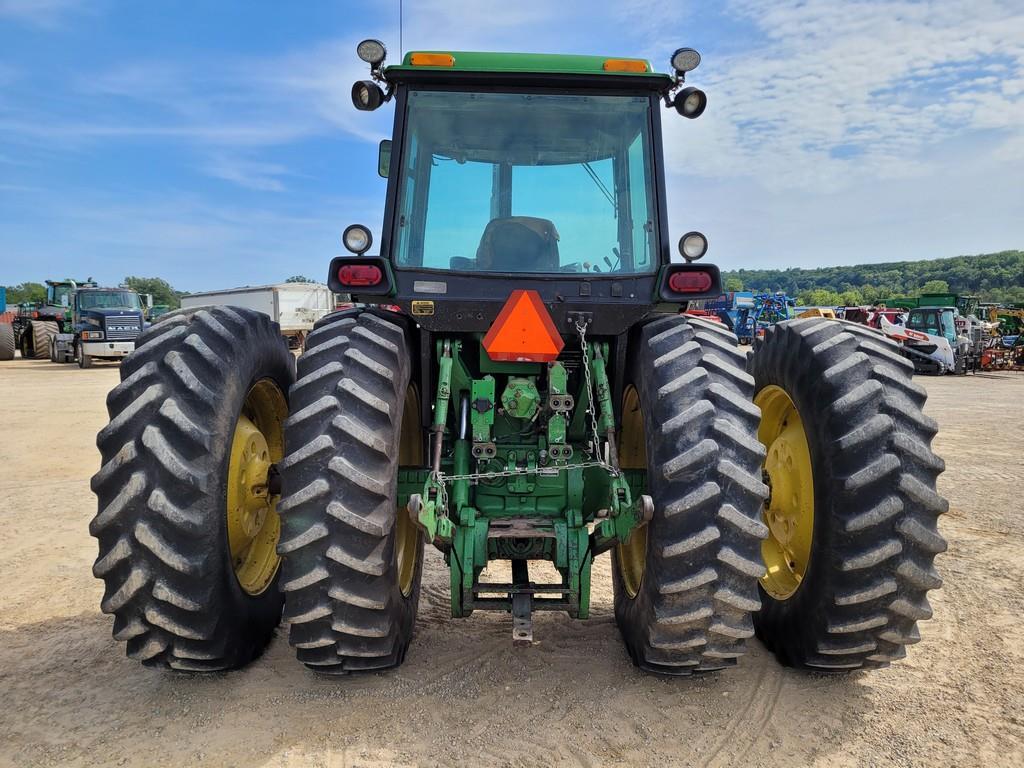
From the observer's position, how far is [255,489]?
151 inches

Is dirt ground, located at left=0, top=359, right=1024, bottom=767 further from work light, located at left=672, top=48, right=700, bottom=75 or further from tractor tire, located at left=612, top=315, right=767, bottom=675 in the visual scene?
work light, located at left=672, top=48, right=700, bottom=75

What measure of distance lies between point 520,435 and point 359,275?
123cm

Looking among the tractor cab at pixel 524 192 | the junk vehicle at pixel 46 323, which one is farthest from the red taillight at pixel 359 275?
the junk vehicle at pixel 46 323

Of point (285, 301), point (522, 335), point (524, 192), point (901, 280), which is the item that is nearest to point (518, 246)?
point (524, 192)

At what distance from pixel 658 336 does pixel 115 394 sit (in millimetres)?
2480

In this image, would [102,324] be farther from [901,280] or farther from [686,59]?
[901,280]

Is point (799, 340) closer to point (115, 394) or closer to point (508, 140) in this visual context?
point (508, 140)

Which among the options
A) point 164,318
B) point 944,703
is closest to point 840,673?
point 944,703

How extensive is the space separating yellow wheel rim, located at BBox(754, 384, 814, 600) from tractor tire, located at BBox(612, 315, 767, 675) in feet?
2.33

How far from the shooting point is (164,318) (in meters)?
3.73

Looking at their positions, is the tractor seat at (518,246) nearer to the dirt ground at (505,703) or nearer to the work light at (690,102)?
the work light at (690,102)

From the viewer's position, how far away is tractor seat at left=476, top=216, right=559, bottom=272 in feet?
12.7

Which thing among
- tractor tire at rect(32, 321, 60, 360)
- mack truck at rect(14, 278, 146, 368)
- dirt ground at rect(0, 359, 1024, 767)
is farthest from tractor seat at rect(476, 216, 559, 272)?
tractor tire at rect(32, 321, 60, 360)

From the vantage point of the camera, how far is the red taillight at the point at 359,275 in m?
3.63
